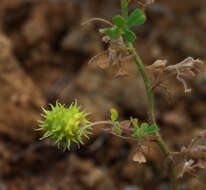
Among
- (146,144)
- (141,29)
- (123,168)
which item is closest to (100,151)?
(123,168)

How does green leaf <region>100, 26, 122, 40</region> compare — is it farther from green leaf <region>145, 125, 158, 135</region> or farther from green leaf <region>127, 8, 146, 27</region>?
green leaf <region>145, 125, 158, 135</region>

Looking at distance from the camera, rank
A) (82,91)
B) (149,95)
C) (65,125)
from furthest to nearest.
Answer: (82,91), (149,95), (65,125)

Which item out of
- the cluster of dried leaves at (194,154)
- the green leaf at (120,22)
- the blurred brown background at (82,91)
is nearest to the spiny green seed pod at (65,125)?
the green leaf at (120,22)

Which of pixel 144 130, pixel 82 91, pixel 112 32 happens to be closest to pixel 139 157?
pixel 144 130

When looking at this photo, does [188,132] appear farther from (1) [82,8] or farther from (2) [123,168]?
(1) [82,8]

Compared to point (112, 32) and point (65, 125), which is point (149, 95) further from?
point (65, 125)

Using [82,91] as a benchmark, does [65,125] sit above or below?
below

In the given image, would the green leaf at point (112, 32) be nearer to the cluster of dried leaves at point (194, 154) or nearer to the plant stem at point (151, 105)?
the plant stem at point (151, 105)

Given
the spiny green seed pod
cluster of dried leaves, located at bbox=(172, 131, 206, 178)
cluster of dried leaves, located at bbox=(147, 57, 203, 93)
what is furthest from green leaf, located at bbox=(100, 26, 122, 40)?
A: cluster of dried leaves, located at bbox=(172, 131, 206, 178)
